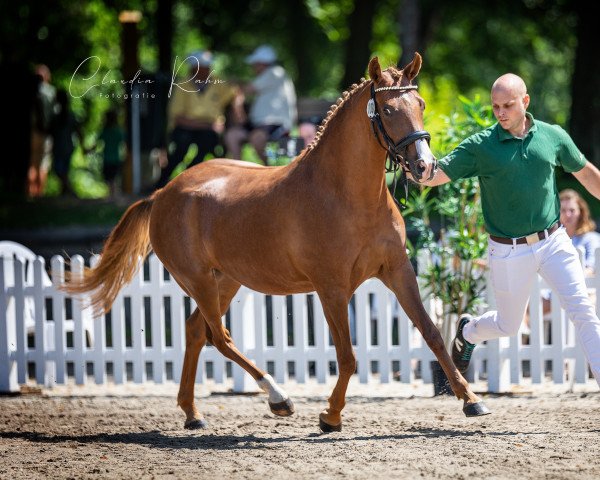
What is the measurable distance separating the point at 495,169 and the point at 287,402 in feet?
6.57

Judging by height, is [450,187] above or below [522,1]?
below

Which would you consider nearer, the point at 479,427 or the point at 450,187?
the point at 479,427

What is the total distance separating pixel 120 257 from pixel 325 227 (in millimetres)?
2182

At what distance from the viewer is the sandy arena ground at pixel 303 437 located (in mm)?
5684

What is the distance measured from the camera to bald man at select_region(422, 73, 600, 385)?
639 centimetres

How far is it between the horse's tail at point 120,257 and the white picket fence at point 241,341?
0.47m

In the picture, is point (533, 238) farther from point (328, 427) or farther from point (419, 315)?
point (328, 427)

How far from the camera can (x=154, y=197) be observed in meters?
8.05

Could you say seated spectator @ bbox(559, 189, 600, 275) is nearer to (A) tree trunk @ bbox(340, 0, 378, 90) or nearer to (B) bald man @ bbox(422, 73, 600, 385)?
(B) bald man @ bbox(422, 73, 600, 385)

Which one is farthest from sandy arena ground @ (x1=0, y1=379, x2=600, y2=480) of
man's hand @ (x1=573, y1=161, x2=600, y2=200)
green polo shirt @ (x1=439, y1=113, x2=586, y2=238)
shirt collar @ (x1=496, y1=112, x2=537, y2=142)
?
shirt collar @ (x1=496, y1=112, x2=537, y2=142)

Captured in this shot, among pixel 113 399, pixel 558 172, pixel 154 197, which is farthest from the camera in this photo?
pixel 558 172

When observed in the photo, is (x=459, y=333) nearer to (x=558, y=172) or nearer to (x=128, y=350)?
(x=128, y=350)

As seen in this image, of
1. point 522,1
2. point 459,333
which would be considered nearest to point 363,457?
point 459,333

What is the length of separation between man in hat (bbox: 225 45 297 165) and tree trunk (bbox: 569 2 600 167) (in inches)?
239
